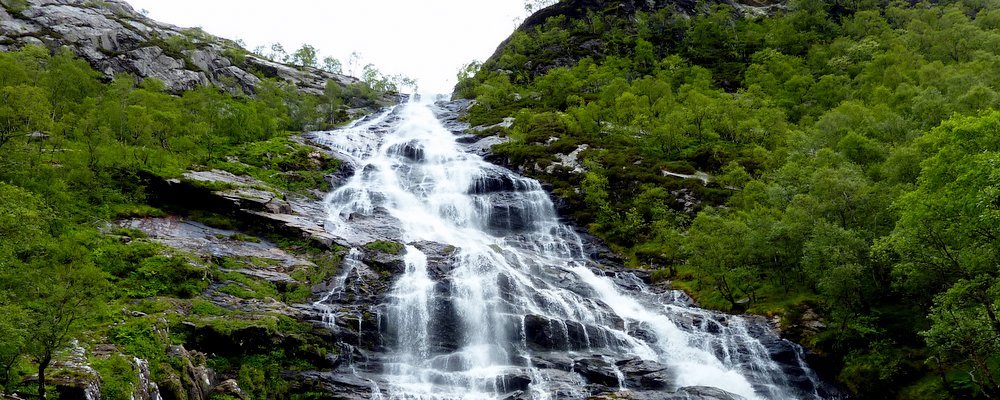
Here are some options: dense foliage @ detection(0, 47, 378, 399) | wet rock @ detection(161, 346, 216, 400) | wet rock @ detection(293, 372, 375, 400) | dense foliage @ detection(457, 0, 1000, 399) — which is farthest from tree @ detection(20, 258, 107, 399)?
dense foliage @ detection(457, 0, 1000, 399)

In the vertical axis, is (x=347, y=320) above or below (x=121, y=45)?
below

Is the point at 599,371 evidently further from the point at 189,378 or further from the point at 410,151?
the point at 410,151

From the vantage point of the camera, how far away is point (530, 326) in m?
28.2

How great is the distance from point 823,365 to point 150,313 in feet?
104

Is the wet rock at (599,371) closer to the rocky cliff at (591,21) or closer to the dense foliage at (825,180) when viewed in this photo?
the dense foliage at (825,180)

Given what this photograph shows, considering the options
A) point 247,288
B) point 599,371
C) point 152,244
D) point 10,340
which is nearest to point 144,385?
point 10,340

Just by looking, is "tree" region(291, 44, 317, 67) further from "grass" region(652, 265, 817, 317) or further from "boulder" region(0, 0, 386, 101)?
"grass" region(652, 265, 817, 317)

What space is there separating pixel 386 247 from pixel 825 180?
2618 cm

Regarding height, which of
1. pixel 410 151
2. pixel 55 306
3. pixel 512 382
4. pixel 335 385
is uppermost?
pixel 55 306

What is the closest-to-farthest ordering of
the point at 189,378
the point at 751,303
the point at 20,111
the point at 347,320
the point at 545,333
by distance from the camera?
the point at 189,378, the point at 347,320, the point at 545,333, the point at 751,303, the point at 20,111

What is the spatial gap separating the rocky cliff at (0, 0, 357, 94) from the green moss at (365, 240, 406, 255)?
54.7 m

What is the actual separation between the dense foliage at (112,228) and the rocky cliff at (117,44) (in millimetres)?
17115

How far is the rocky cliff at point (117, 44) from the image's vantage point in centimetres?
6925

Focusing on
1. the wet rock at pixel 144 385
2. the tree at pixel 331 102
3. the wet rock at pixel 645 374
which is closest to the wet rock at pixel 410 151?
the tree at pixel 331 102
